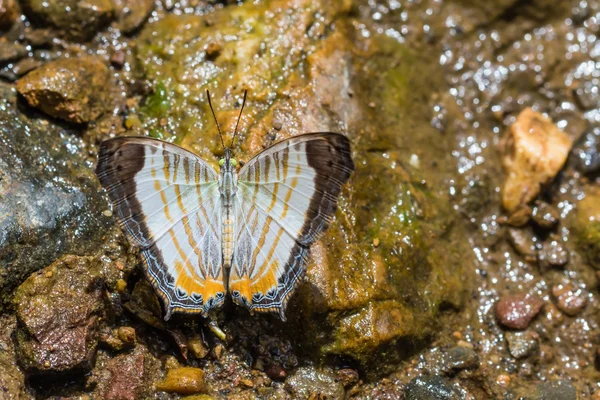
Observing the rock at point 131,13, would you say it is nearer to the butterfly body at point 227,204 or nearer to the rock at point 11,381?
the butterfly body at point 227,204

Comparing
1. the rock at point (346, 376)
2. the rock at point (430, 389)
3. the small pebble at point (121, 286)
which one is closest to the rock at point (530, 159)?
the rock at point (430, 389)

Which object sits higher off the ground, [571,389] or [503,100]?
[503,100]

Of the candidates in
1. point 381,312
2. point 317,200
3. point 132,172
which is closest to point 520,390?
point 381,312

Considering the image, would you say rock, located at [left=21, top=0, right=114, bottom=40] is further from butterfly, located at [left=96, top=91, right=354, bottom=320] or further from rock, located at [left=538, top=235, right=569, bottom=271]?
rock, located at [left=538, top=235, right=569, bottom=271]

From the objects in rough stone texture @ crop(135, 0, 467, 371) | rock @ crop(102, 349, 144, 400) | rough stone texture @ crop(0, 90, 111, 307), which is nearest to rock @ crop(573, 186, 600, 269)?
rough stone texture @ crop(135, 0, 467, 371)

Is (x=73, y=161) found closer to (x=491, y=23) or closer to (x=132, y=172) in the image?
(x=132, y=172)

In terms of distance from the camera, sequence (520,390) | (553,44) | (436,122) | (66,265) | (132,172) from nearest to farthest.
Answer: (132,172) < (66,265) < (520,390) < (436,122) < (553,44)
